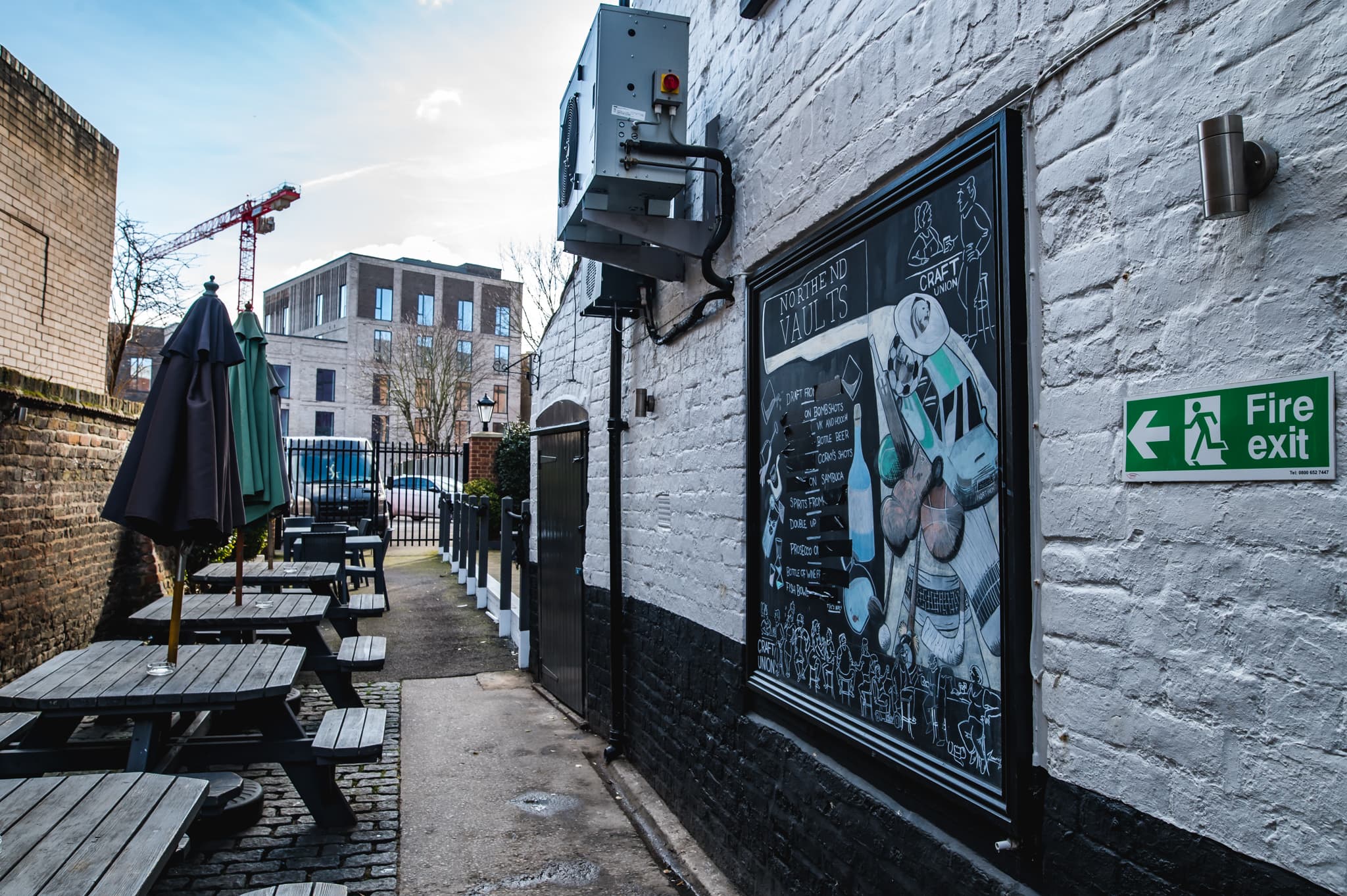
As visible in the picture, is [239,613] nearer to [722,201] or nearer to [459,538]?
[722,201]

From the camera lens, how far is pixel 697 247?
14.8ft

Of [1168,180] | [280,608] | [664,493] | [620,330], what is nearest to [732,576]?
[664,493]

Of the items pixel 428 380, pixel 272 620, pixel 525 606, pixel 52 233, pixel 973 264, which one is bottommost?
pixel 525 606

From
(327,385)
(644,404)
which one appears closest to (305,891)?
(644,404)

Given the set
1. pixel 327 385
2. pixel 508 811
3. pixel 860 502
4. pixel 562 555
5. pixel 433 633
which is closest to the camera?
pixel 860 502

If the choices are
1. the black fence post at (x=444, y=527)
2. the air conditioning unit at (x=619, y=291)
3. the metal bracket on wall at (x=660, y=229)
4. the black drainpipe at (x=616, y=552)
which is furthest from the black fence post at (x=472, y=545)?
the metal bracket on wall at (x=660, y=229)

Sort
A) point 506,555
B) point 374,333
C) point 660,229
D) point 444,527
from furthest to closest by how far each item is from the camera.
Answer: point 374,333
point 444,527
point 506,555
point 660,229

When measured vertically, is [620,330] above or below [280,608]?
above

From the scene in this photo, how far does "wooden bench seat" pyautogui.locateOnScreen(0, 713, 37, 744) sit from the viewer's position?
3.85m

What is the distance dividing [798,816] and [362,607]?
5288mm

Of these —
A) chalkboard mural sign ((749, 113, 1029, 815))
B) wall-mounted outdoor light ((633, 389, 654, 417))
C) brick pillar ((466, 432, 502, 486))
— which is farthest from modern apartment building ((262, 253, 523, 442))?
chalkboard mural sign ((749, 113, 1029, 815))

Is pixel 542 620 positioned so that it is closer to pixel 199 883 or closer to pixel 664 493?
pixel 664 493

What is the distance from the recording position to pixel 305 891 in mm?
2535

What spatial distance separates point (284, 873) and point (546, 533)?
12.7ft
